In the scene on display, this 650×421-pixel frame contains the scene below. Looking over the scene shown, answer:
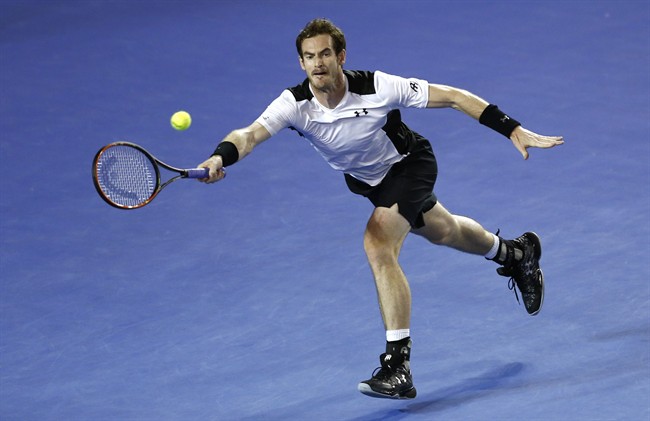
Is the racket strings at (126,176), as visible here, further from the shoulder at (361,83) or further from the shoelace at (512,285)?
the shoelace at (512,285)

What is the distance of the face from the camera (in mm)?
7324

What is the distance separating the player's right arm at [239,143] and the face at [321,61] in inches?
16.4

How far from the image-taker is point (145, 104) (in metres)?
12.6

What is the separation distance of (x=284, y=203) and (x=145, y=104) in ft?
8.68

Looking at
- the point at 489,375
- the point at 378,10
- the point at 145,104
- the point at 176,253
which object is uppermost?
the point at 378,10

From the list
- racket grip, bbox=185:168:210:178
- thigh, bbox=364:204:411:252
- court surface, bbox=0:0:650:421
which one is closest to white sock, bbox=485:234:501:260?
court surface, bbox=0:0:650:421

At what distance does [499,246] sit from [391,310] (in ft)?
4.95

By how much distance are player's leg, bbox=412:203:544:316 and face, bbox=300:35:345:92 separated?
1212 millimetres

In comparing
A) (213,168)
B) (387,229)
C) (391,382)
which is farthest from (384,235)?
(213,168)

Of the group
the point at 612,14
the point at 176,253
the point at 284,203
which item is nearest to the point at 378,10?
the point at 612,14

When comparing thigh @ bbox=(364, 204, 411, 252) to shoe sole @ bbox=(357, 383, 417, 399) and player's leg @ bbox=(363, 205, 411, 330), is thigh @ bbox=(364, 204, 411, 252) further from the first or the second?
shoe sole @ bbox=(357, 383, 417, 399)

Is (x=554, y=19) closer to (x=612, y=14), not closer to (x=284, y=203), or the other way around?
(x=612, y=14)

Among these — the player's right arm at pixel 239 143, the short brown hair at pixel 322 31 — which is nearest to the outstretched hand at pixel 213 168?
the player's right arm at pixel 239 143

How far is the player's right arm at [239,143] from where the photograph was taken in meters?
6.88
